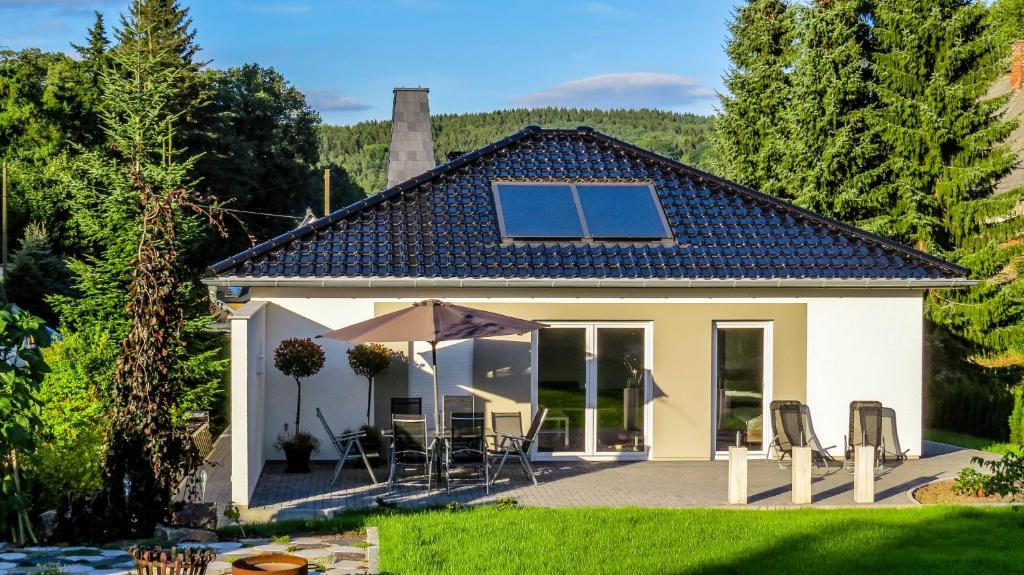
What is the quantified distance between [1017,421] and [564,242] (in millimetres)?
10966

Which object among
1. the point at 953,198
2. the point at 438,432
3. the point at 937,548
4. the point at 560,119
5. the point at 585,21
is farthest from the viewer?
the point at 560,119

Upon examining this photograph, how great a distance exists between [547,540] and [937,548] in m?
3.75

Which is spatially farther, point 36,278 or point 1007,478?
point 36,278

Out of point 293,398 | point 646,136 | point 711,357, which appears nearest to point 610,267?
point 711,357

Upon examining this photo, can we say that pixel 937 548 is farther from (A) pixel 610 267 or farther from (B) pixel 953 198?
(B) pixel 953 198

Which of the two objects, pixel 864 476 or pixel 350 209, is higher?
pixel 350 209

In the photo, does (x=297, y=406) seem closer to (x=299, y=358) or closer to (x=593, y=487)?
(x=299, y=358)

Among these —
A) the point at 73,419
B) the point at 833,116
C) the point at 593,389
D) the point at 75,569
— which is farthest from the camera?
the point at 833,116

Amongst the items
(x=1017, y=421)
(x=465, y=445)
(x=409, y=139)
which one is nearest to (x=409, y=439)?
(x=465, y=445)

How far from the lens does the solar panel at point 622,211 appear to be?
55.5ft

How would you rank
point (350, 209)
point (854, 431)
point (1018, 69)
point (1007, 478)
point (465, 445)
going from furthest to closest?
1. point (1018, 69)
2. point (350, 209)
3. point (854, 431)
4. point (465, 445)
5. point (1007, 478)

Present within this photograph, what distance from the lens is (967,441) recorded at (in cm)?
2262

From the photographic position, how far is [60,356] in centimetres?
1855

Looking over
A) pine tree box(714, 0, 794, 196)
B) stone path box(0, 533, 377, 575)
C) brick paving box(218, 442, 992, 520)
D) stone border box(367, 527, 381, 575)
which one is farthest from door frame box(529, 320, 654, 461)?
pine tree box(714, 0, 794, 196)
